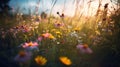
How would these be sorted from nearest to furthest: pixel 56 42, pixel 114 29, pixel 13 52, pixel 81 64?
1. pixel 81 64
2. pixel 13 52
3. pixel 56 42
4. pixel 114 29

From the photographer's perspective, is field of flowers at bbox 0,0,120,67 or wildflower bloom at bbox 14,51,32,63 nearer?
wildflower bloom at bbox 14,51,32,63

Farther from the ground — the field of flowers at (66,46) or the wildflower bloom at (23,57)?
the wildflower bloom at (23,57)

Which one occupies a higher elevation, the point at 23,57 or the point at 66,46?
the point at 23,57

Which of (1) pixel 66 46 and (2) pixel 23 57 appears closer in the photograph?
(2) pixel 23 57

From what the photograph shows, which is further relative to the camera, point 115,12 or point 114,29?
point 115,12

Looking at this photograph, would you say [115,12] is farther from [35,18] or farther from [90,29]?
[35,18]

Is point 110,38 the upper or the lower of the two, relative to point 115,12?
lower

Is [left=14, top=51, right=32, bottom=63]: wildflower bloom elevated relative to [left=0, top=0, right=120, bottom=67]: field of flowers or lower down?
elevated

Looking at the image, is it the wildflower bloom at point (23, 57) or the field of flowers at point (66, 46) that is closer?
the wildflower bloom at point (23, 57)

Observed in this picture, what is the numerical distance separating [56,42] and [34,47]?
1.09 metres

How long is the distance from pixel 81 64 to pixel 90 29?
1.57m

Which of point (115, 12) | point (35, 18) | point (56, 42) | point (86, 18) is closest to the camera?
point (56, 42)

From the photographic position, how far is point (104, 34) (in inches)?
160

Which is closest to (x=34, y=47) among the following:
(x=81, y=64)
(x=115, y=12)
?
(x=81, y=64)
